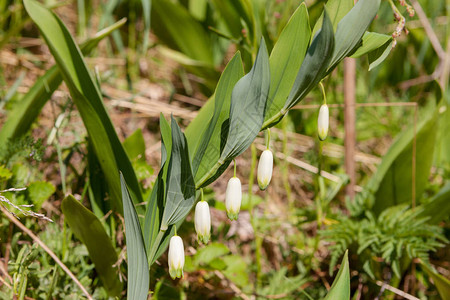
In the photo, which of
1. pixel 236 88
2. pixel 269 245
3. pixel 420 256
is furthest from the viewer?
pixel 269 245

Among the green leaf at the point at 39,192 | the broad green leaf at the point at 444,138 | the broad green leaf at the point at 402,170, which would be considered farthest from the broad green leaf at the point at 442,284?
the green leaf at the point at 39,192

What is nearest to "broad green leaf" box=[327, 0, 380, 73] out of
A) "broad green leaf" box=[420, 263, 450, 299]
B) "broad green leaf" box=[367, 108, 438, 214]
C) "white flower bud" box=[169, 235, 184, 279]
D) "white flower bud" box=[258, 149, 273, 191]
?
"white flower bud" box=[258, 149, 273, 191]

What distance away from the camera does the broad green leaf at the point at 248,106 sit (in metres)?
0.79

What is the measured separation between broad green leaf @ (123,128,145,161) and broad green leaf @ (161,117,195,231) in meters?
0.45

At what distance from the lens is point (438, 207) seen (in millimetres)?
1271

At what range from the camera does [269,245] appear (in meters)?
1.72

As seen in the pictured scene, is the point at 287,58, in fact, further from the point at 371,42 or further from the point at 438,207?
the point at 438,207

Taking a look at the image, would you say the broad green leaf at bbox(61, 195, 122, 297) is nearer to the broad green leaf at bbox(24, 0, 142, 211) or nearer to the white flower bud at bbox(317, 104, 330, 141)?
the broad green leaf at bbox(24, 0, 142, 211)

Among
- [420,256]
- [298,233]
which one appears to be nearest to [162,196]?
[420,256]

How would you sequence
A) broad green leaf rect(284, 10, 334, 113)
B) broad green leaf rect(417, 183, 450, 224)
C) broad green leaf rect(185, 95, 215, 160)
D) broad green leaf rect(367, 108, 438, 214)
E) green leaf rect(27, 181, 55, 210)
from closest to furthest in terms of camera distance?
broad green leaf rect(284, 10, 334, 113), broad green leaf rect(185, 95, 215, 160), green leaf rect(27, 181, 55, 210), broad green leaf rect(417, 183, 450, 224), broad green leaf rect(367, 108, 438, 214)

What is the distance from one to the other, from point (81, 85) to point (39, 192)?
1.06ft

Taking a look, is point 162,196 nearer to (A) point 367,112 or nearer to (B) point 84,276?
→ (B) point 84,276

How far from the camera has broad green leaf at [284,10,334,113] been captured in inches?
29.5

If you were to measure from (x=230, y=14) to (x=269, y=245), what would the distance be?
972mm
